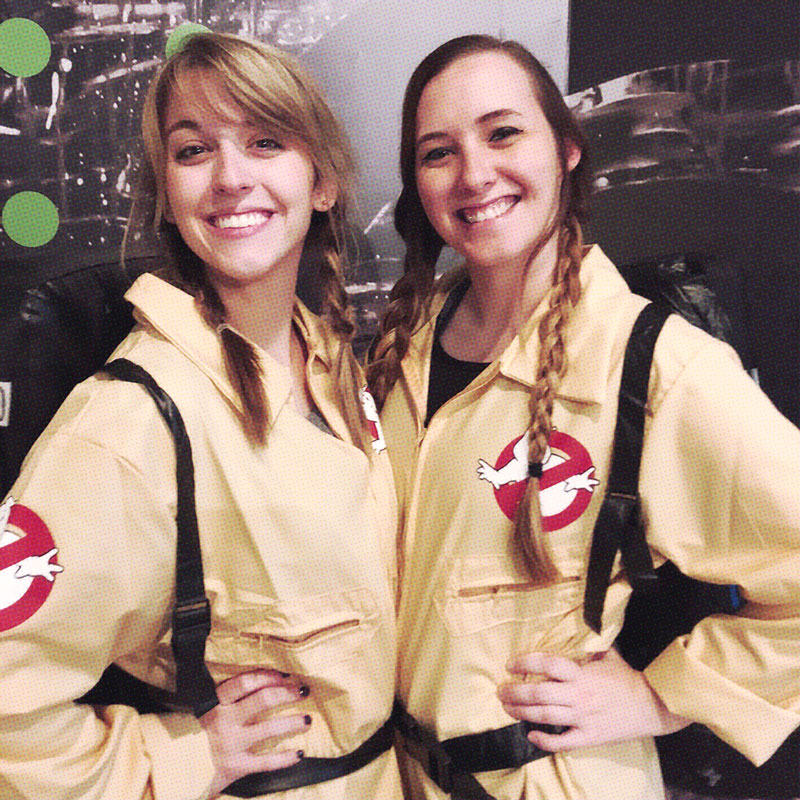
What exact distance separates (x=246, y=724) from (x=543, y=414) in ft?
2.24

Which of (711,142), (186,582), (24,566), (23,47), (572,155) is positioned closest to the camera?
(24,566)

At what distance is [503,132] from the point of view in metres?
1.18

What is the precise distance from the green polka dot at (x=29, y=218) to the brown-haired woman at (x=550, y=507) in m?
0.81

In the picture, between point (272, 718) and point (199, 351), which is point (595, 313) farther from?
point (272, 718)

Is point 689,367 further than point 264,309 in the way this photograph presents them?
No

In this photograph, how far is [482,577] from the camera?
112 centimetres

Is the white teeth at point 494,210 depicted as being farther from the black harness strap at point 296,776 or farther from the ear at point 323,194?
the black harness strap at point 296,776

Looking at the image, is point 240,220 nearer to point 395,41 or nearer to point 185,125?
point 185,125

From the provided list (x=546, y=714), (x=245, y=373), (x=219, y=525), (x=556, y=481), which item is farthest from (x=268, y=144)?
(x=546, y=714)


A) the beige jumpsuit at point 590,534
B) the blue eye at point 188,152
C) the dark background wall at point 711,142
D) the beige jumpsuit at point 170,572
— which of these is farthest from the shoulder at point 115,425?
the dark background wall at point 711,142

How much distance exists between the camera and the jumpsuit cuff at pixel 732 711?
1093 mm

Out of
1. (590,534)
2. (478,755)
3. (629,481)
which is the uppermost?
(629,481)

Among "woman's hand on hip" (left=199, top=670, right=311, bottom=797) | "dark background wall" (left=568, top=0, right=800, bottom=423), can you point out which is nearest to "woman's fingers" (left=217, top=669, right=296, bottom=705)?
"woman's hand on hip" (left=199, top=670, right=311, bottom=797)

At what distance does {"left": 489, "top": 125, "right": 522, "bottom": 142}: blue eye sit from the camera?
1172 mm
